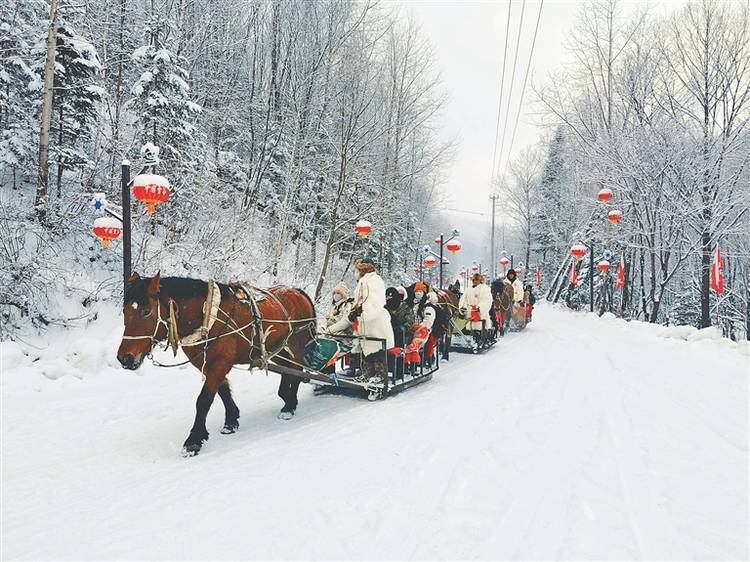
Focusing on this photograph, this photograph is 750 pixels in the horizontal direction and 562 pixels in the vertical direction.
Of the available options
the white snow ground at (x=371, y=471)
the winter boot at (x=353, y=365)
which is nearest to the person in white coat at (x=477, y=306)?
the white snow ground at (x=371, y=471)

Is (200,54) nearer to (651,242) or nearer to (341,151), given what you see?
(341,151)

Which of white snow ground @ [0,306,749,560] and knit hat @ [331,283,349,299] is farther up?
knit hat @ [331,283,349,299]

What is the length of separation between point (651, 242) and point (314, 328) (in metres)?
20.7

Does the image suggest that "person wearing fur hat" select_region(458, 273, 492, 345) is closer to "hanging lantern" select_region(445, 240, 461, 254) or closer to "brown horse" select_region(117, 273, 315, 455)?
"hanging lantern" select_region(445, 240, 461, 254)

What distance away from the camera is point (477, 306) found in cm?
1284

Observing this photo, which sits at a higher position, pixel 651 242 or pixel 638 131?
pixel 638 131

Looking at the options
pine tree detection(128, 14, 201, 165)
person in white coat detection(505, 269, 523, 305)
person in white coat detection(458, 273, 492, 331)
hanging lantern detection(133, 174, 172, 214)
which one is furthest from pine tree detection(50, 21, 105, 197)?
person in white coat detection(505, 269, 523, 305)

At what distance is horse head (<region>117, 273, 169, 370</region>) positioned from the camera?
470cm

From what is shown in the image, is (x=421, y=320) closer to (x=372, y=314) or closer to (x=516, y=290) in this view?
(x=372, y=314)

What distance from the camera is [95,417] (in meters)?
6.05

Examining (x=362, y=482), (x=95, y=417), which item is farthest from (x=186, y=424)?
(x=362, y=482)

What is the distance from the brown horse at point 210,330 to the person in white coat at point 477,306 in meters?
7.06

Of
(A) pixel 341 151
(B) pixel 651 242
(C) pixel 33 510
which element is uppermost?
(A) pixel 341 151

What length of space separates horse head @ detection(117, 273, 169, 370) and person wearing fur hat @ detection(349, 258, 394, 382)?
3169 millimetres
